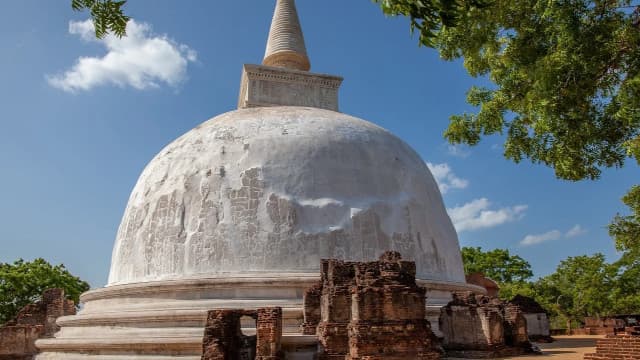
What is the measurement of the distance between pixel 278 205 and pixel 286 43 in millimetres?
9570

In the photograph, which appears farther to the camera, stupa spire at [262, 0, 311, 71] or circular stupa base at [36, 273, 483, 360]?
stupa spire at [262, 0, 311, 71]

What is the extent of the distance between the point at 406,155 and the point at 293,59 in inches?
281

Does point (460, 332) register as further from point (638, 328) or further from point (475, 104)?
point (475, 104)

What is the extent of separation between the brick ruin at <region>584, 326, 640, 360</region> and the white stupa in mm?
3509

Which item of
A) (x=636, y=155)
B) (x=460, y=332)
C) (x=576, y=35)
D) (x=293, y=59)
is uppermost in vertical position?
(x=293, y=59)

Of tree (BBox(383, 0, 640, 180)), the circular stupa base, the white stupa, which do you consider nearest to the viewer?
tree (BBox(383, 0, 640, 180))

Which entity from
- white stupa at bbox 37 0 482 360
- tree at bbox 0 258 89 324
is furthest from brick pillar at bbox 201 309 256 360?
tree at bbox 0 258 89 324

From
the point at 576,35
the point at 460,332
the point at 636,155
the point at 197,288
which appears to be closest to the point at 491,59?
the point at 576,35

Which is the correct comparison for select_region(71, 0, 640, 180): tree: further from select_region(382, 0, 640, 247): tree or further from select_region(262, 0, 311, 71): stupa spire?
select_region(262, 0, 311, 71): stupa spire

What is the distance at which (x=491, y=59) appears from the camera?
26.3ft

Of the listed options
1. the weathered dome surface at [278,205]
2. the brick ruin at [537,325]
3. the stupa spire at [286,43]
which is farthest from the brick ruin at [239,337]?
the stupa spire at [286,43]

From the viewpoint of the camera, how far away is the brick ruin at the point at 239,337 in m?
8.91

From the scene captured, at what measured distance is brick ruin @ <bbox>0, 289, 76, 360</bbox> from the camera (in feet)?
46.8

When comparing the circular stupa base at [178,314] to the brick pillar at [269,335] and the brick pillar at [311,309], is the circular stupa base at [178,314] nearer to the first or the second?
the brick pillar at [311,309]
